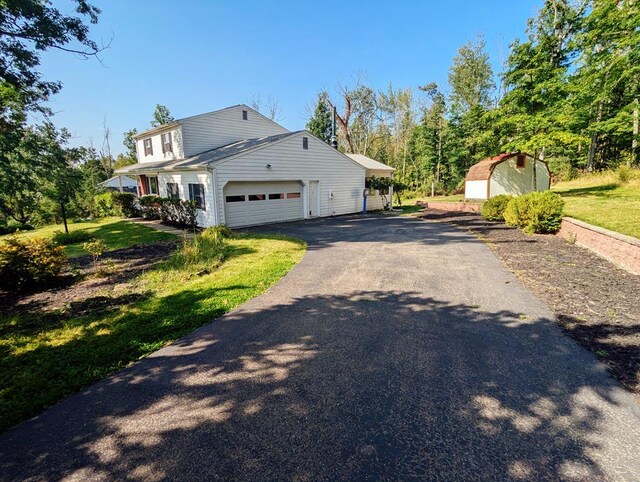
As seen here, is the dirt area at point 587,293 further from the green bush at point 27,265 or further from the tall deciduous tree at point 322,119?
the tall deciduous tree at point 322,119

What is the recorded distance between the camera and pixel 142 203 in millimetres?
18000

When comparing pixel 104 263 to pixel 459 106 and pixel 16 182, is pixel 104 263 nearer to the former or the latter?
pixel 16 182

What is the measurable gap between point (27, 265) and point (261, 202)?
9684 mm

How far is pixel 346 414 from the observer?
262 centimetres

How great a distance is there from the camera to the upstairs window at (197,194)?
13.9m

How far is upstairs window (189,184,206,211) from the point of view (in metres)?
13.9

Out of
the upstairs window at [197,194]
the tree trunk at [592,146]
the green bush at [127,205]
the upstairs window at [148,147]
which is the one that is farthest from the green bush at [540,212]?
the upstairs window at [148,147]

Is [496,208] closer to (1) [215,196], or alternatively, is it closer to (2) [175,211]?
(1) [215,196]

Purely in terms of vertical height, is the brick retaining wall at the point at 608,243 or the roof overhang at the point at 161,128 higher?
the roof overhang at the point at 161,128

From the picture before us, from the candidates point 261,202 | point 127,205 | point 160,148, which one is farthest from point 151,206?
point 261,202

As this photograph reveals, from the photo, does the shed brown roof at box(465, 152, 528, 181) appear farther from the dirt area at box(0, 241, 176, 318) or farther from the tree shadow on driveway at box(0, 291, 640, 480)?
the dirt area at box(0, 241, 176, 318)

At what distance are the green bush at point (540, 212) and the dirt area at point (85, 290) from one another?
40.0 ft

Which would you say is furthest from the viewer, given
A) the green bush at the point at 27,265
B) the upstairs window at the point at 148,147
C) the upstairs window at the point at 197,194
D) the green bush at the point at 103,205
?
the green bush at the point at 103,205

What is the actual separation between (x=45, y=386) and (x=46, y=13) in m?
13.3
